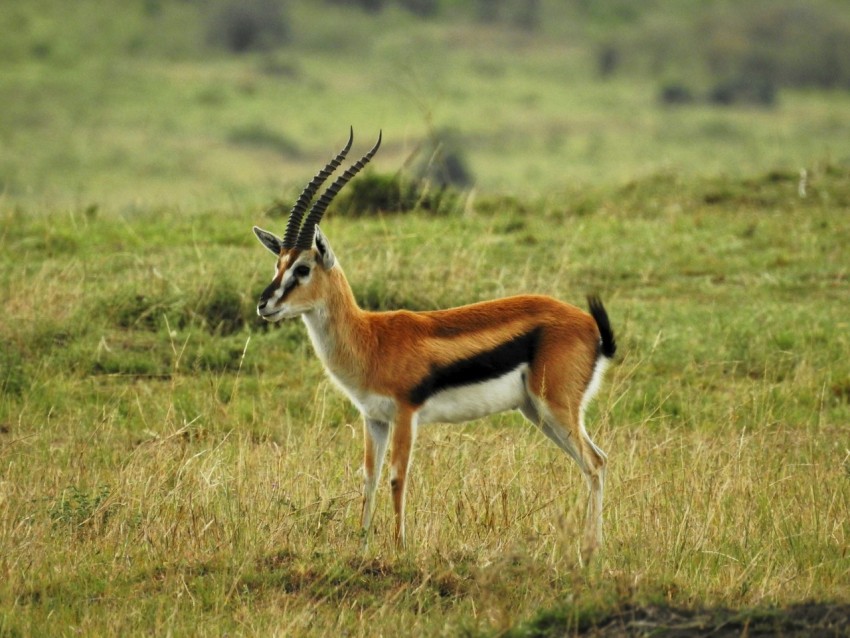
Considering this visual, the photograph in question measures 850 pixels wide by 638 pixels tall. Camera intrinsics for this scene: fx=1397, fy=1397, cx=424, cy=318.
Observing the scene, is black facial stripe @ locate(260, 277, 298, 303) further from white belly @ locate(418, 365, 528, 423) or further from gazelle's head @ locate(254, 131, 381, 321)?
white belly @ locate(418, 365, 528, 423)

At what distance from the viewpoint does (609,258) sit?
11766 mm

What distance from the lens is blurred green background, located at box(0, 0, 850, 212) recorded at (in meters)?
28.7

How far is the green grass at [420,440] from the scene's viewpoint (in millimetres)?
5719

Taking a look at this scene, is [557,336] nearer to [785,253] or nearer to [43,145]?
[785,253]

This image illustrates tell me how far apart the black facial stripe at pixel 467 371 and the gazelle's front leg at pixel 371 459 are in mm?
332

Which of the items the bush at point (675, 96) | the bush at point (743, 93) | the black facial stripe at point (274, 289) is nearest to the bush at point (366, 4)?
the bush at point (675, 96)

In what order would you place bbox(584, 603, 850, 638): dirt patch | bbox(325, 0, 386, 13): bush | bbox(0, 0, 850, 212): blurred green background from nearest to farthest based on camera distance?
bbox(584, 603, 850, 638): dirt patch
bbox(0, 0, 850, 212): blurred green background
bbox(325, 0, 386, 13): bush

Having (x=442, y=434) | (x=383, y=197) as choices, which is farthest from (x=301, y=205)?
(x=383, y=197)

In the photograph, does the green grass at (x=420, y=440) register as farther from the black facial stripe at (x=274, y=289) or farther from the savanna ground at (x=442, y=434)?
the black facial stripe at (x=274, y=289)

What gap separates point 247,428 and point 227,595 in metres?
2.85

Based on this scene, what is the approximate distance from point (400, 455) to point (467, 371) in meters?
0.52

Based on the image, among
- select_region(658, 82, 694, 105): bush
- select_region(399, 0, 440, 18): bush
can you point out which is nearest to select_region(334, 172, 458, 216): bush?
select_region(658, 82, 694, 105): bush

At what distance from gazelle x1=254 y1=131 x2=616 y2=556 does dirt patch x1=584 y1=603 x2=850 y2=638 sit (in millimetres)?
1249

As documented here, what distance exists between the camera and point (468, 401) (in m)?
6.61
